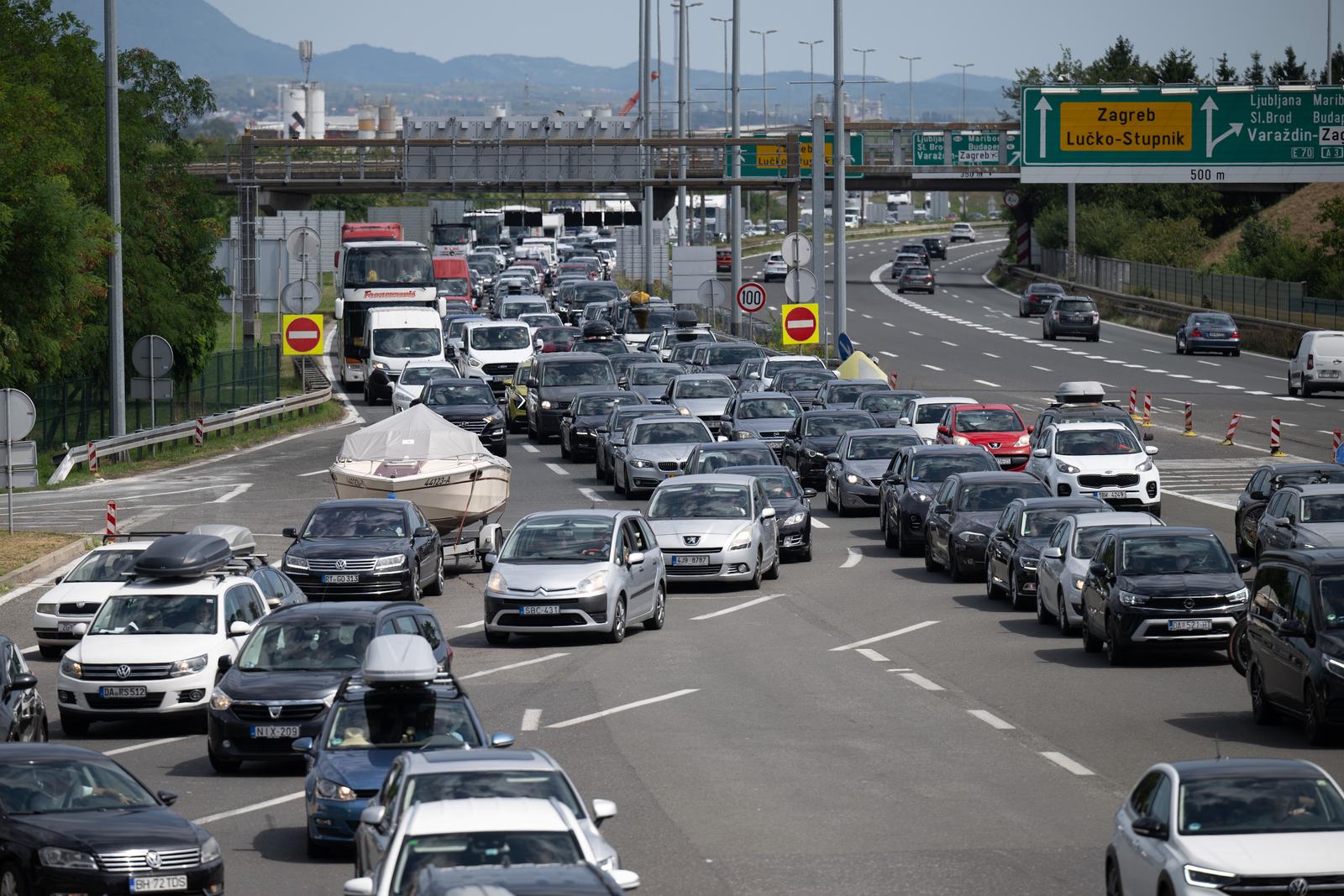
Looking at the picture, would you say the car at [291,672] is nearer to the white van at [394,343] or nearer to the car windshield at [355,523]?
the car windshield at [355,523]

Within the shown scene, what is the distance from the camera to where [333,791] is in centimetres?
1374

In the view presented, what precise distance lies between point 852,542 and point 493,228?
Result: 386 feet

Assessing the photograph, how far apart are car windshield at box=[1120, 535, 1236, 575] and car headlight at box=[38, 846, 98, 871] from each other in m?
13.0

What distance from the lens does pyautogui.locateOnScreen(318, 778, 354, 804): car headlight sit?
13680 mm

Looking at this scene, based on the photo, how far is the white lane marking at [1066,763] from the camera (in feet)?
53.7

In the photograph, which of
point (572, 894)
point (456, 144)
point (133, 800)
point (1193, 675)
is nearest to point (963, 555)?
point (1193, 675)

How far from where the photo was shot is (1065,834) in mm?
14156

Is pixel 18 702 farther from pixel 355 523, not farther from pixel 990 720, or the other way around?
pixel 355 523

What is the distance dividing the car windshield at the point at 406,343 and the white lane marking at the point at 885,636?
1430 inches

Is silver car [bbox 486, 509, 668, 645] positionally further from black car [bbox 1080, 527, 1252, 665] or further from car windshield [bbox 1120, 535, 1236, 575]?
car windshield [bbox 1120, 535, 1236, 575]

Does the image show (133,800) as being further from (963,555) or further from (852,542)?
(852,542)

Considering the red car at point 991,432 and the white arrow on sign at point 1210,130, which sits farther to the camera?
the white arrow on sign at point 1210,130

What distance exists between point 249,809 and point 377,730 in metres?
2.00

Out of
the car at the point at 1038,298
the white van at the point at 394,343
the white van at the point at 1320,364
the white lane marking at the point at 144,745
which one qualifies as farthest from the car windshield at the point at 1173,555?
the car at the point at 1038,298
